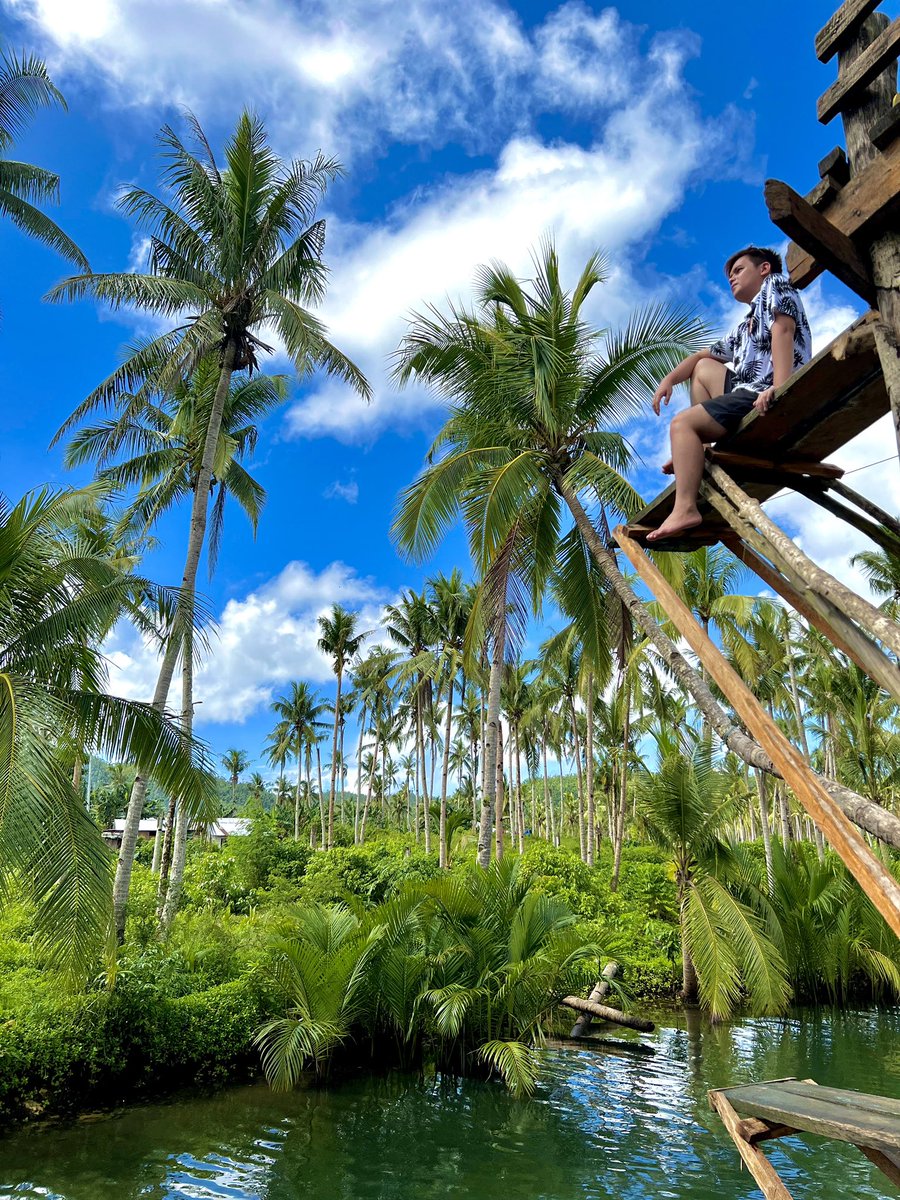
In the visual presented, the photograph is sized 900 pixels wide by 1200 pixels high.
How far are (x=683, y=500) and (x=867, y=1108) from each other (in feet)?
9.73

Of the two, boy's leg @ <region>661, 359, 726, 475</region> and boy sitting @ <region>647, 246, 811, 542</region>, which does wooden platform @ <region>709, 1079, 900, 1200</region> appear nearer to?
boy sitting @ <region>647, 246, 811, 542</region>

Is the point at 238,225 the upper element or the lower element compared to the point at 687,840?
upper

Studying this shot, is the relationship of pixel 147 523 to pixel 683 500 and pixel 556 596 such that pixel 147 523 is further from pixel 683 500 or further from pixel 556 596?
pixel 683 500

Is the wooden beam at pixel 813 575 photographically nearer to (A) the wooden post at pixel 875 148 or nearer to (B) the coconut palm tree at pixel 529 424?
(A) the wooden post at pixel 875 148

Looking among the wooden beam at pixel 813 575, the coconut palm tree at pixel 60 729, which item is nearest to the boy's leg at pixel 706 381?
the wooden beam at pixel 813 575

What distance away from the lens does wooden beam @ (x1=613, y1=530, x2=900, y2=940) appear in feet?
7.41

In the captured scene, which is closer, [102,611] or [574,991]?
[102,611]

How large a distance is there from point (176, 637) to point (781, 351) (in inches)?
398

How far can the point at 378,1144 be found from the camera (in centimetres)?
873

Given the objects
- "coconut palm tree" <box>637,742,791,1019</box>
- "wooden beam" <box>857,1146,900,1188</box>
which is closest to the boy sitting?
"wooden beam" <box>857,1146,900,1188</box>

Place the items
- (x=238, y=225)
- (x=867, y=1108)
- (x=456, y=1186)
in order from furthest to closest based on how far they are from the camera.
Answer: (x=238, y=225)
(x=456, y=1186)
(x=867, y=1108)

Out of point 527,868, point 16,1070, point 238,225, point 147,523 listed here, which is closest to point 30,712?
point 16,1070

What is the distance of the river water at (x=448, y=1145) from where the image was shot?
24.9 feet

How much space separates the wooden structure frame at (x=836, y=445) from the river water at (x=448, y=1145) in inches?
199
